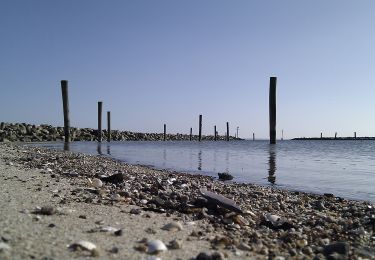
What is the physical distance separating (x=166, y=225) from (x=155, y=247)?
0.94 m

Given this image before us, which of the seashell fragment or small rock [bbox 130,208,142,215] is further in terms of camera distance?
small rock [bbox 130,208,142,215]

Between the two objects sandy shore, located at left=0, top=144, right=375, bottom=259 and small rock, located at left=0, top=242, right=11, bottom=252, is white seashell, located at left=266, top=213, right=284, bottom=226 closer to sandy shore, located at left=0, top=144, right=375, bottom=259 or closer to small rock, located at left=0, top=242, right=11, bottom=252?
sandy shore, located at left=0, top=144, right=375, bottom=259

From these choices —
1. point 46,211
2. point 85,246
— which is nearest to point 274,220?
point 85,246

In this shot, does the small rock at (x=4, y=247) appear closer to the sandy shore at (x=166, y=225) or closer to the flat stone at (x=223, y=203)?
the sandy shore at (x=166, y=225)

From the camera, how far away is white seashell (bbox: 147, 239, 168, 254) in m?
3.39

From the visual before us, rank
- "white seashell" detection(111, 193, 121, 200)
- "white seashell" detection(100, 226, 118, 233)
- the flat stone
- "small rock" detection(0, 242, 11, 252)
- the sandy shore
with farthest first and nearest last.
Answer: "white seashell" detection(111, 193, 121, 200) → the flat stone → "white seashell" detection(100, 226, 118, 233) → the sandy shore → "small rock" detection(0, 242, 11, 252)

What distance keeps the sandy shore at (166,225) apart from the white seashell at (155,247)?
0.12 feet

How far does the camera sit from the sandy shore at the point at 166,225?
11.1ft

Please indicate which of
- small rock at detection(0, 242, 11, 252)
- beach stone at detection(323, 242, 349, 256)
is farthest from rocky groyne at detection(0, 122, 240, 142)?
beach stone at detection(323, 242, 349, 256)

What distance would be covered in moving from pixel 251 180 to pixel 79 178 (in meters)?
5.10

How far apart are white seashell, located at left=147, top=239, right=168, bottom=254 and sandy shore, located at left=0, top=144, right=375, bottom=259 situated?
0.12 feet

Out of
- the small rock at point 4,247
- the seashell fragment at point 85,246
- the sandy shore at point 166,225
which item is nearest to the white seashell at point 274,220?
the sandy shore at point 166,225

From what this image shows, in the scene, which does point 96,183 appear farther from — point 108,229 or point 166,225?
point 108,229

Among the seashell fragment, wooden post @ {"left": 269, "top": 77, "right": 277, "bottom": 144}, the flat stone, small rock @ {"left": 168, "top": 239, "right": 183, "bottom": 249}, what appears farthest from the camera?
wooden post @ {"left": 269, "top": 77, "right": 277, "bottom": 144}
